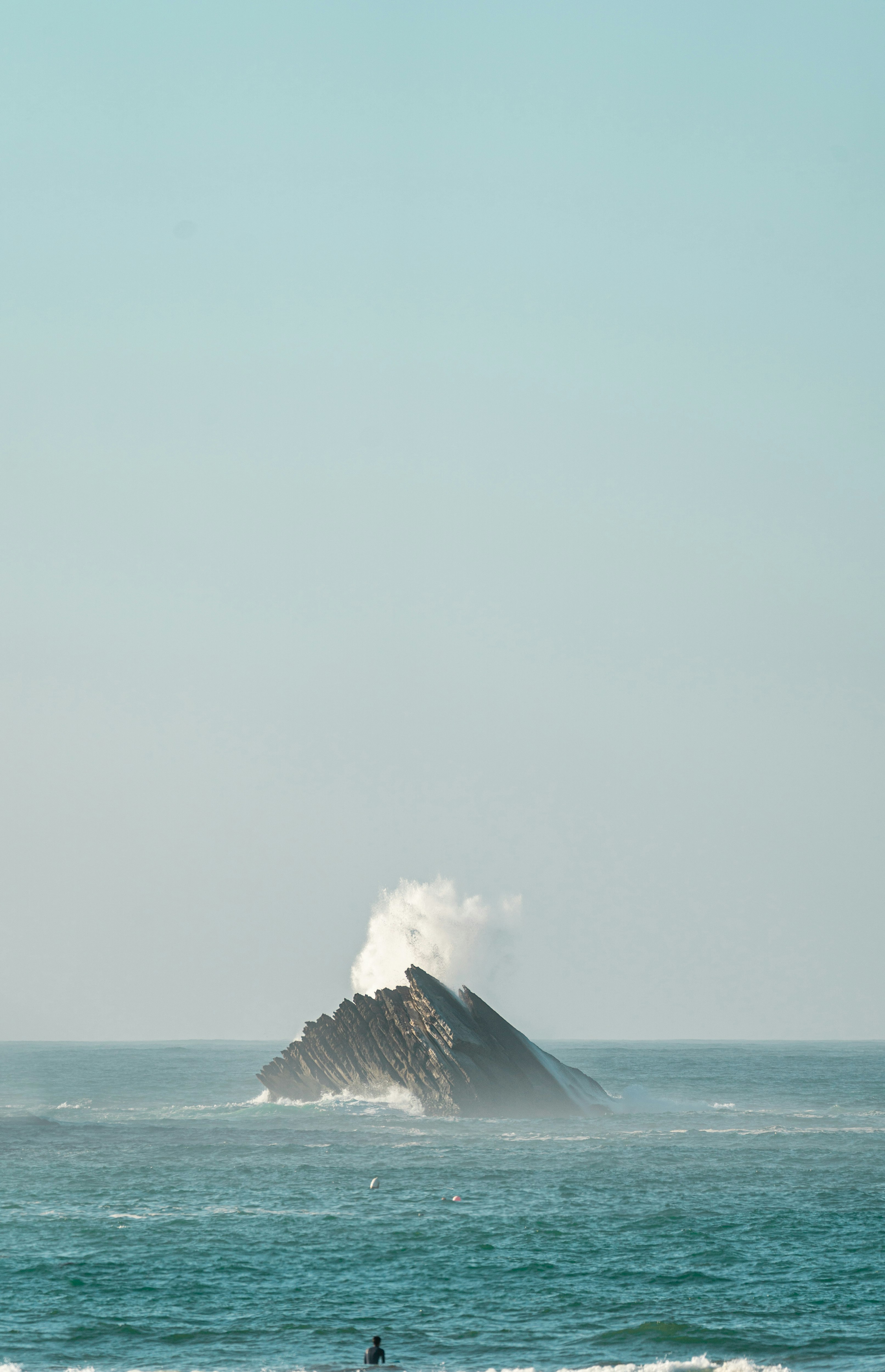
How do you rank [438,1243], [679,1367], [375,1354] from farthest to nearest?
[438,1243] < [679,1367] < [375,1354]

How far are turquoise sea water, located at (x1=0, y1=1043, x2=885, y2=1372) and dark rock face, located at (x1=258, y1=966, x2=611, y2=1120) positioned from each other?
202 centimetres


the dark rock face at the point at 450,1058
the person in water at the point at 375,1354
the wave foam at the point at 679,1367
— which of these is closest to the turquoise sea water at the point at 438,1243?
the wave foam at the point at 679,1367

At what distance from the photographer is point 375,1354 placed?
29922mm

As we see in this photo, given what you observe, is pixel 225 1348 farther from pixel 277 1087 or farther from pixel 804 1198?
pixel 277 1087

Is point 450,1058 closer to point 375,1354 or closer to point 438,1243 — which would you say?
point 438,1243

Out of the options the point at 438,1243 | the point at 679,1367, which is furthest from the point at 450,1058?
the point at 679,1367

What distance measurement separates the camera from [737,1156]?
6328 cm

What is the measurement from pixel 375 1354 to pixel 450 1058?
42.7 meters

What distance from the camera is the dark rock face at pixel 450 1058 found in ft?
238

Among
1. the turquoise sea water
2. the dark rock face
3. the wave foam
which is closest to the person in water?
the turquoise sea water

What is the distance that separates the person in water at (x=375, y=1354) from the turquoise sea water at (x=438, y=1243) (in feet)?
2.90

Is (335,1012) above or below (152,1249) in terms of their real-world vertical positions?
above

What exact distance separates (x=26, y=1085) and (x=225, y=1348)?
330 feet

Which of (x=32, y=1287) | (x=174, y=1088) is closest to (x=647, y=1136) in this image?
(x=32, y=1287)
